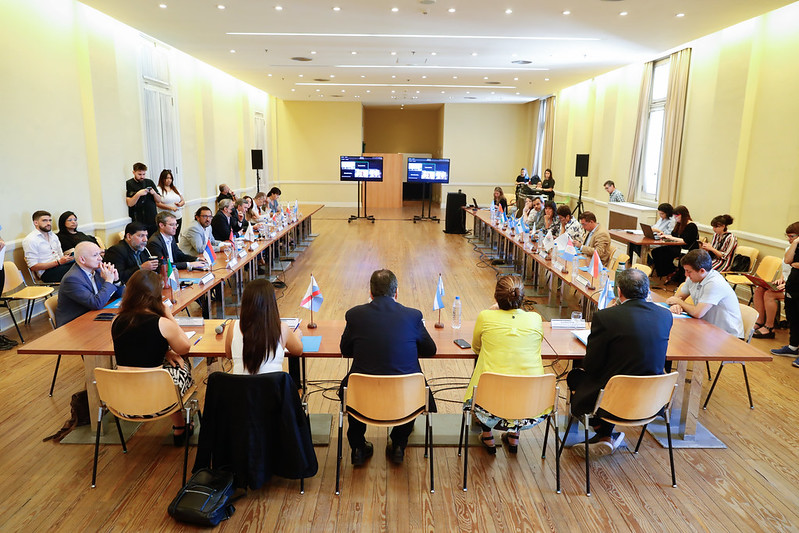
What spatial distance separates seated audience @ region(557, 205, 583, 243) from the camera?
6.83 m

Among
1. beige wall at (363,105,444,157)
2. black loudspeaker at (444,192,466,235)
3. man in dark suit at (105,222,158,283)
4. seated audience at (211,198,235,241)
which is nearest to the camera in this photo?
man in dark suit at (105,222,158,283)

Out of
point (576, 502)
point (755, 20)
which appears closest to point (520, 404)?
point (576, 502)

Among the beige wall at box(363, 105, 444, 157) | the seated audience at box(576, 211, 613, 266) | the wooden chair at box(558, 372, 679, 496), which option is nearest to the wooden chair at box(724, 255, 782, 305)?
the seated audience at box(576, 211, 613, 266)

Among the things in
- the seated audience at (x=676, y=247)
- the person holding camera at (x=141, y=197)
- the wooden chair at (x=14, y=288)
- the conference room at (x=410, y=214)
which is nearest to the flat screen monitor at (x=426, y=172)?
the conference room at (x=410, y=214)

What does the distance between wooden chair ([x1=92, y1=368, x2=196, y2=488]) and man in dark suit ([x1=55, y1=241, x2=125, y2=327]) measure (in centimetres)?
117

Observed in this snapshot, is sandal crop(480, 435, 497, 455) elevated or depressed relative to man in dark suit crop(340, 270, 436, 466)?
depressed

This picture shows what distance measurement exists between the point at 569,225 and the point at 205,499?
570cm

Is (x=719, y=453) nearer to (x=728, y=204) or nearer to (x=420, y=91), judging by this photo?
(x=728, y=204)

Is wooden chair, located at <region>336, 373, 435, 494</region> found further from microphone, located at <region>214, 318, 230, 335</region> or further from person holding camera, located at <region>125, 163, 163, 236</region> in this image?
person holding camera, located at <region>125, 163, 163, 236</region>

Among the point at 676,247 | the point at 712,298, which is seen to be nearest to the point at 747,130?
the point at 676,247

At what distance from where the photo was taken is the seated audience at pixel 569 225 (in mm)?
6828

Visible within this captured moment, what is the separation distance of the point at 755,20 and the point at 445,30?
415 cm

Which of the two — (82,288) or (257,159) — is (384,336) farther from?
(257,159)

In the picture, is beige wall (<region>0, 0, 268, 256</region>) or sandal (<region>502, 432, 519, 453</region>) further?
beige wall (<region>0, 0, 268, 256</region>)
